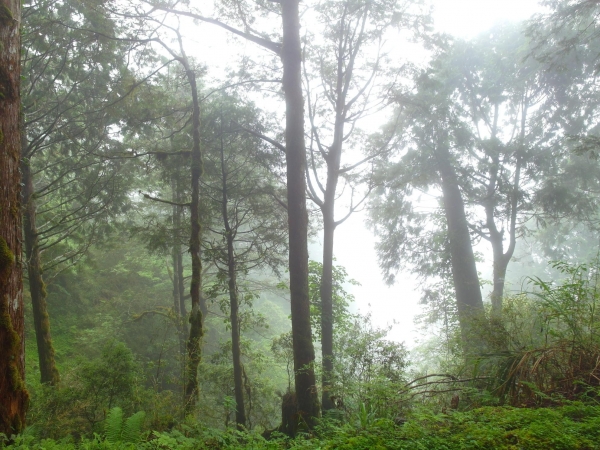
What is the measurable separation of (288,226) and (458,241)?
22.8 feet

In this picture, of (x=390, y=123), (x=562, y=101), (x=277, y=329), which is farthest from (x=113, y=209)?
(x=277, y=329)

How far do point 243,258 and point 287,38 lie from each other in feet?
19.2

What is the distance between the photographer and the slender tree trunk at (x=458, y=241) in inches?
462

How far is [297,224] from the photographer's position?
688 cm

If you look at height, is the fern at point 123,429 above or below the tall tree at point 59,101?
below

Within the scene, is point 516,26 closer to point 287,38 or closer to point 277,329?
point 287,38

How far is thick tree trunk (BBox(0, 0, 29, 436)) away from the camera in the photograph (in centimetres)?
377

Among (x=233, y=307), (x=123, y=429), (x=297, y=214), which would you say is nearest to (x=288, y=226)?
(x=297, y=214)

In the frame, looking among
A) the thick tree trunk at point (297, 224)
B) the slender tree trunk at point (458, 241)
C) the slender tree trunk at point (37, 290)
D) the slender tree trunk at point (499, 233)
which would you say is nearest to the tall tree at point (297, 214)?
the thick tree trunk at point (297, 224)

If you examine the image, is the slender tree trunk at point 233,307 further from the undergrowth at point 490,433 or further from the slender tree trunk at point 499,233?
the slender tree trunk at point 499,233

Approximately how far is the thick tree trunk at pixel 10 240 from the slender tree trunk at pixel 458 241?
1082cm

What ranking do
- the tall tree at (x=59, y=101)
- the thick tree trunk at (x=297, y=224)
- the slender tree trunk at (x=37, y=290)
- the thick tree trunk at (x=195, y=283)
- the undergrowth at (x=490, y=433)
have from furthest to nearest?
the slender tree trunk at (x=37, y=290) → the tall tree at (x=59, y=101) → the thick tree trunk at (x=195, y=283) → the thick tree trunk at (x=297, y=224) → the undergrowth at (x=490, y=433)

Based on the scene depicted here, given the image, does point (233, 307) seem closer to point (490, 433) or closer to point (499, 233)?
point (490, 433)

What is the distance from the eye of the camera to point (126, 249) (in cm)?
1745
